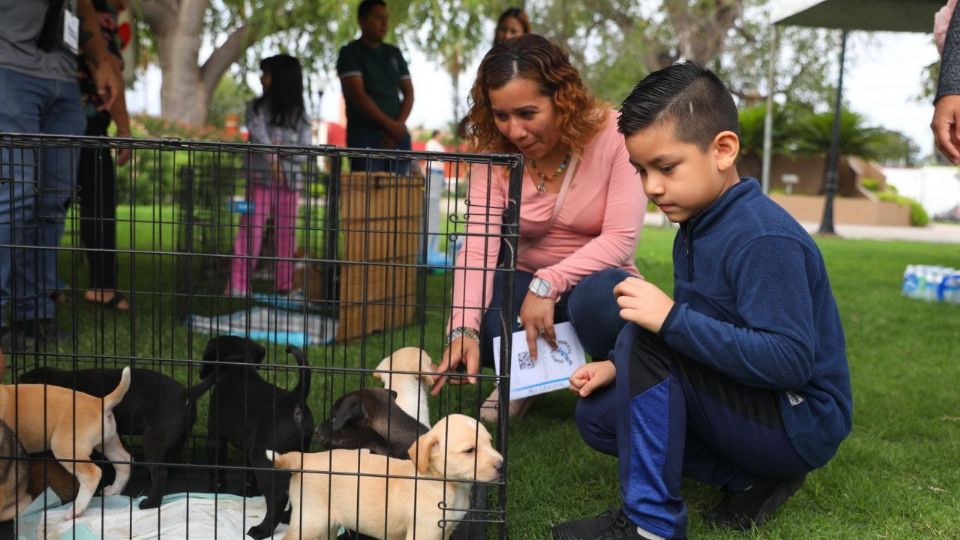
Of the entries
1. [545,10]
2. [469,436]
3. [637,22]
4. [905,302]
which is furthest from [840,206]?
[469,436]

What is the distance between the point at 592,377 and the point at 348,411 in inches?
26.2

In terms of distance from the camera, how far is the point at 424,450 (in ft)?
6.46

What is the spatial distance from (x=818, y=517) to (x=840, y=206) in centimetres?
2025

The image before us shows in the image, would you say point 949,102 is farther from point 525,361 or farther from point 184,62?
point 184,62

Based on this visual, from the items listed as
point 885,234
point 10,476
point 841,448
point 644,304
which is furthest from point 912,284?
point 885,234

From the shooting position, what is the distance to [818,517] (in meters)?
2.39

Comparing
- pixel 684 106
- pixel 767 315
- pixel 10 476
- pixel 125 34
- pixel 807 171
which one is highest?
pixel 125 34

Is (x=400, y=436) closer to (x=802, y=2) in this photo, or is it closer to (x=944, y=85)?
(x=944, y=85)

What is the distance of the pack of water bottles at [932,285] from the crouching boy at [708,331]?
17.7ft

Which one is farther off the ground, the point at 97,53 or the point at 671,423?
the point at 97,53

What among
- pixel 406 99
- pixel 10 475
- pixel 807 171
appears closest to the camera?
pixel 10 475

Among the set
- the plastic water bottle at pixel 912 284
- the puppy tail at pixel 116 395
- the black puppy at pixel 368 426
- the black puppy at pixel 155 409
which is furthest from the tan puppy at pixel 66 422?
the plastic water bottle at pixel 912 284

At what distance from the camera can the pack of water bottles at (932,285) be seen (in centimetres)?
675

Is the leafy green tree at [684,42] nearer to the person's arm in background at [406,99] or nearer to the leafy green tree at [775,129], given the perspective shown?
the leafy green tree at [775,129]
